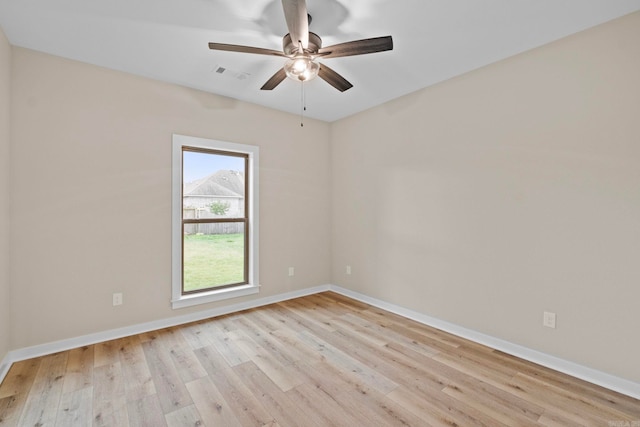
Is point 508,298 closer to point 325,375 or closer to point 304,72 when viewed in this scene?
A: point 325,375

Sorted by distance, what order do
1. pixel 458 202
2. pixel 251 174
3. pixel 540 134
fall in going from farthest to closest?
pixel 251 174 < pixel 458 202 < pixel 540 134

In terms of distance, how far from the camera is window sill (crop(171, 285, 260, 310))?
3.33m

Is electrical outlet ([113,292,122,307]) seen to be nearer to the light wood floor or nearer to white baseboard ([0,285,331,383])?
white baseboard ([0,285,331,383])

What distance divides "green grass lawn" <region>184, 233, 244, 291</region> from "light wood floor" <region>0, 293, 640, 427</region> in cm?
72

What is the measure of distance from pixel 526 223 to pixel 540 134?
2.56 ft

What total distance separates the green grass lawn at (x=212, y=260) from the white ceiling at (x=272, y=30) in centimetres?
191

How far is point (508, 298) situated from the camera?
2.70m

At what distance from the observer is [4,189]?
7.82ft

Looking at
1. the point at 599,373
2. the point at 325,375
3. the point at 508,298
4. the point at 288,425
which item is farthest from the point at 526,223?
the point at 288,425

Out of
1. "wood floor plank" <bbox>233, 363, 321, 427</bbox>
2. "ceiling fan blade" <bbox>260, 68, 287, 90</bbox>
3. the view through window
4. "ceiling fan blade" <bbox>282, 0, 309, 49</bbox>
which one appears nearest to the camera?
"ceiling fan blade" <bbox>282, 0, 309, 49</bbox>

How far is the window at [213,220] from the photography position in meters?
3.34

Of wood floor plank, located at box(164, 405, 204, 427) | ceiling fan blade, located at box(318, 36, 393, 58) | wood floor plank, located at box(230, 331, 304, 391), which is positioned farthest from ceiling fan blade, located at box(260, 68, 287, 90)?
wood floor plank, located at box(164, 405, 204, 427)

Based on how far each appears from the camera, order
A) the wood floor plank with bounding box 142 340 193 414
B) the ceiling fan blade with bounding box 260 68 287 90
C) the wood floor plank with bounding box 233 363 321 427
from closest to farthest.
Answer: the wood floor plank with bounding box 233 363 321 427, the wood floor plank with bounding box 142 340 193 414, the ceiling fan blade with bounding box 260 68 287 90

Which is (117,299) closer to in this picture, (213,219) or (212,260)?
(212,260)
